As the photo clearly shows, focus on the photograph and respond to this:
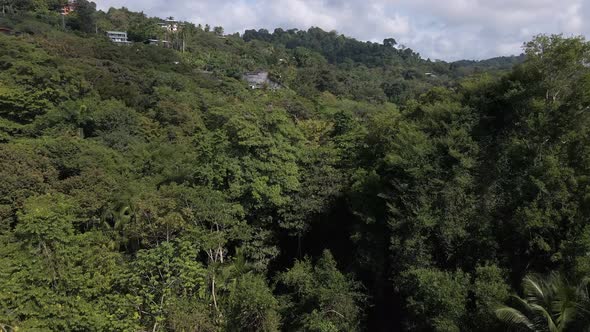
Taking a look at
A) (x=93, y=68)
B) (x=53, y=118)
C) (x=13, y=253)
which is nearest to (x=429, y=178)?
(x=13, y=253)

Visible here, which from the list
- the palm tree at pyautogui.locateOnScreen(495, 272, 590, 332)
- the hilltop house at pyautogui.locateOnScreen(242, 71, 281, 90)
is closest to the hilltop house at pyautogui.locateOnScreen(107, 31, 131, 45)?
the hilltop house at pyautogui.locateOnScreen(242, 71, 281, 90)

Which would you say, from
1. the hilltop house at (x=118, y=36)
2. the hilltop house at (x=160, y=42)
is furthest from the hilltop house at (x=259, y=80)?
the hilltop house at (x=118, y=36)

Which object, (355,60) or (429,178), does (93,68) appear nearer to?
(429,178)

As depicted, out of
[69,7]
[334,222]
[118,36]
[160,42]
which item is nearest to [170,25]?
[160,42]

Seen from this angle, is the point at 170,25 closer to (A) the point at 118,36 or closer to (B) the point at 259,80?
(A) the point at 118,36

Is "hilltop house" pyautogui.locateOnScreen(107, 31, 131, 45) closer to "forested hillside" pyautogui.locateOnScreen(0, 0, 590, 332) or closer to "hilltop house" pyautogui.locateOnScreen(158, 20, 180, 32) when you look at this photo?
"hilltop house" pyautogui.locateOnScreen(158, 20, 180, 32)
